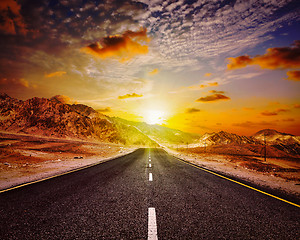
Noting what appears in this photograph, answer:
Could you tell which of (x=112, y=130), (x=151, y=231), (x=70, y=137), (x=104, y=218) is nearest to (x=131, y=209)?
(x=104, y=218)

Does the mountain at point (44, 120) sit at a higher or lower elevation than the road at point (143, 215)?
higher

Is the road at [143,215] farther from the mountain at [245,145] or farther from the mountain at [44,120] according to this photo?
the mountain at [44,120]

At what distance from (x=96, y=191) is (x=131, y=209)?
216 centimetres

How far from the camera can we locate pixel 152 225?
3021 mm

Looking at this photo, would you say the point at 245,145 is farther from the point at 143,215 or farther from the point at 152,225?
A: the point at 152,225

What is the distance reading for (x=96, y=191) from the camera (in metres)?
5.46

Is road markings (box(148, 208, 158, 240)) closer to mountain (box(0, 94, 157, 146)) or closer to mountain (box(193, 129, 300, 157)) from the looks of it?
mountain (box(193, 129, 300, 157))

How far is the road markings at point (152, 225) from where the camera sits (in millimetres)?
2621

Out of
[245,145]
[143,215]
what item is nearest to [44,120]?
[143,215]

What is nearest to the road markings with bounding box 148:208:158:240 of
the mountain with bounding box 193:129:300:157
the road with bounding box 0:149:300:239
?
the road with bounding box 0:149:300:239

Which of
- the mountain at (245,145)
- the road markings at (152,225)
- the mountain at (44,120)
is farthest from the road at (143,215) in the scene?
the mountain at (44,120)

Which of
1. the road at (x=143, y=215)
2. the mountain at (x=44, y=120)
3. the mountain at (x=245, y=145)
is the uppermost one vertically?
the mountain at (x=44, y=120)

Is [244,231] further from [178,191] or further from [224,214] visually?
[178,191]

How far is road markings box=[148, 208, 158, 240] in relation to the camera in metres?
2.62
